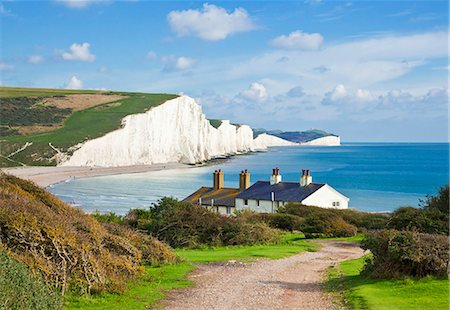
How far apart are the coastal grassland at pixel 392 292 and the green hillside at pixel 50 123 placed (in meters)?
→ 88.8

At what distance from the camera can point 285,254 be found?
2212 centimetres

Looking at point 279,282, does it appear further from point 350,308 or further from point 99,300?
point 99,300

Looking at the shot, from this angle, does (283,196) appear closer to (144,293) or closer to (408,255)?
(408,255)

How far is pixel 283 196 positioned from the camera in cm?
4269

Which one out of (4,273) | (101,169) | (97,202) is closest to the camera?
(4,273)

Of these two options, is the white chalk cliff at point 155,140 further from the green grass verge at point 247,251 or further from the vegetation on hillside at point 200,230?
A: the green grass verge at point 247,251

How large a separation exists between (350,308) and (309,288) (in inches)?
110

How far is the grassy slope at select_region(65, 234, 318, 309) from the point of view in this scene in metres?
13.1

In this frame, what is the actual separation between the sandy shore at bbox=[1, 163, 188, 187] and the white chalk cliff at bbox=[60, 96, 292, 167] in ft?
11.2

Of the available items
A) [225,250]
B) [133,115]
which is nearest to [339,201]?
[225,250]

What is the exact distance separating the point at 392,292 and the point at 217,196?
107 feet

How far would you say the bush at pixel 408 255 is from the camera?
14.0 meters

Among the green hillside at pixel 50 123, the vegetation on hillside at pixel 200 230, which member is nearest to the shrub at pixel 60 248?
the vegetation on hillside at pixel 200 230

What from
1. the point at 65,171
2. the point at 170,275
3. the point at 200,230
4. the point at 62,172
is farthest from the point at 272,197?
the point at 65,171
